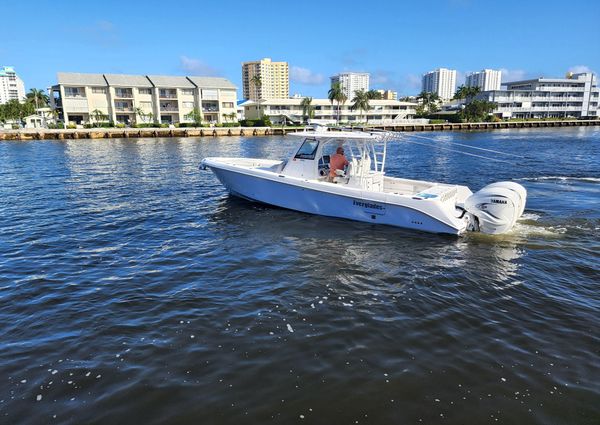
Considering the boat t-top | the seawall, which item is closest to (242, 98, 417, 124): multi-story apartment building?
the seawall

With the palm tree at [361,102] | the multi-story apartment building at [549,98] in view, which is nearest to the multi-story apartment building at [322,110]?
the palm tree at [361,102]

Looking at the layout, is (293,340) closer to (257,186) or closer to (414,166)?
(257,186)

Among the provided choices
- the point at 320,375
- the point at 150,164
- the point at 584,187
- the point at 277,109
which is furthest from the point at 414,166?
the point at 277,109

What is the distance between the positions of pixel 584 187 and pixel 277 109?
9488cm

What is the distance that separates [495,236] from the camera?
40.4 ft

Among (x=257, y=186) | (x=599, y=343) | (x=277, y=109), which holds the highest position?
(x=277, y=109)

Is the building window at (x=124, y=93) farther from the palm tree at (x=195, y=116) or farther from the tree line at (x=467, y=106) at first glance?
the tree line at (x=467, y=106)

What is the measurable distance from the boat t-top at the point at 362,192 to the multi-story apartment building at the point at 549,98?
116902mm

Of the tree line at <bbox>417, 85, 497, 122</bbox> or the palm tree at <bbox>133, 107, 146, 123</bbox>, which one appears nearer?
the palm tree at <bbox>133, 107, 146, 123</bbox>

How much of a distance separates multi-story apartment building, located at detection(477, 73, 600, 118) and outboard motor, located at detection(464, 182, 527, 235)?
118 m

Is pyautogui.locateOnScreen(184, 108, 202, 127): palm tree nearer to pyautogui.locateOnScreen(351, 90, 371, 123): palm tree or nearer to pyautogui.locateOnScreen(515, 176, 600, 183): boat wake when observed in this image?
pyautogui.locateOnScreen(351, 90, 371, 123): palm tree

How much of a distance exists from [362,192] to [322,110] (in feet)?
350

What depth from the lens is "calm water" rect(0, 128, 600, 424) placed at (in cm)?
547

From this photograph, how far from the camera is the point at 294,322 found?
752 cm
